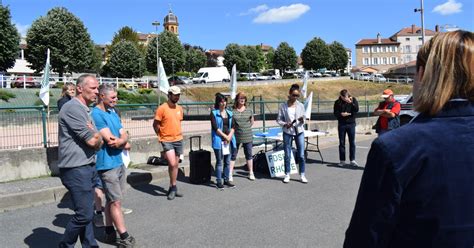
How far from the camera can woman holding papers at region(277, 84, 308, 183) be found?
341 inches

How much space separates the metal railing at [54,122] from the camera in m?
8.51

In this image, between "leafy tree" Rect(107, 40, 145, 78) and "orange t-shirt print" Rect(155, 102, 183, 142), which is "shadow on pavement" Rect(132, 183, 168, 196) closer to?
"orange t-shirt print" Rect(155, 102, 183, 142)

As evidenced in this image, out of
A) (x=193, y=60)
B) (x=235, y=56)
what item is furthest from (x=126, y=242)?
(x=193, y=60)

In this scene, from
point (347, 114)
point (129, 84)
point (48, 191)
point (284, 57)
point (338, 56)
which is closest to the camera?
point (48, 191)

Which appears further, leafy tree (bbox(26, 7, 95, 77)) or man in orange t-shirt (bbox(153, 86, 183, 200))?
leafy tree (bbox(26, 7, 95, 77))

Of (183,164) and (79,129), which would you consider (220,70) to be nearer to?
(183,164)

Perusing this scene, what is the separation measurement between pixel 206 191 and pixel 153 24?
50.5 m

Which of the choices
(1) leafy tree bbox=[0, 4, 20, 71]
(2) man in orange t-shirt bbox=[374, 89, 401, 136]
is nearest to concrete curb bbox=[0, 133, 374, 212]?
(2) man in orange t-shirt bbox=[374, 89, 401, 136]

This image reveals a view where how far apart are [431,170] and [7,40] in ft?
175

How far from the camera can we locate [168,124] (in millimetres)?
7387

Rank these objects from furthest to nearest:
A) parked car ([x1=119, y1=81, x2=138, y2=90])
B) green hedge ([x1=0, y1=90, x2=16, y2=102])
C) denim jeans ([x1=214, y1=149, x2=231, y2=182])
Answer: parked car ([x1=119, y1=81, x2=138, y2=90])
green hedge ([x1=0, y1=90, x2=16, y2=102])
denim jeans ([x1=214, y1=149, x2=231, y2=182])

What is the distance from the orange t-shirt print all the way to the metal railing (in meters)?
2.37

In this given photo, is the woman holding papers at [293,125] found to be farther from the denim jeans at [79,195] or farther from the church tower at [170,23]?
the church tower at [170,23]

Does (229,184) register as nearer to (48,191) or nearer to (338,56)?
(48,191)
